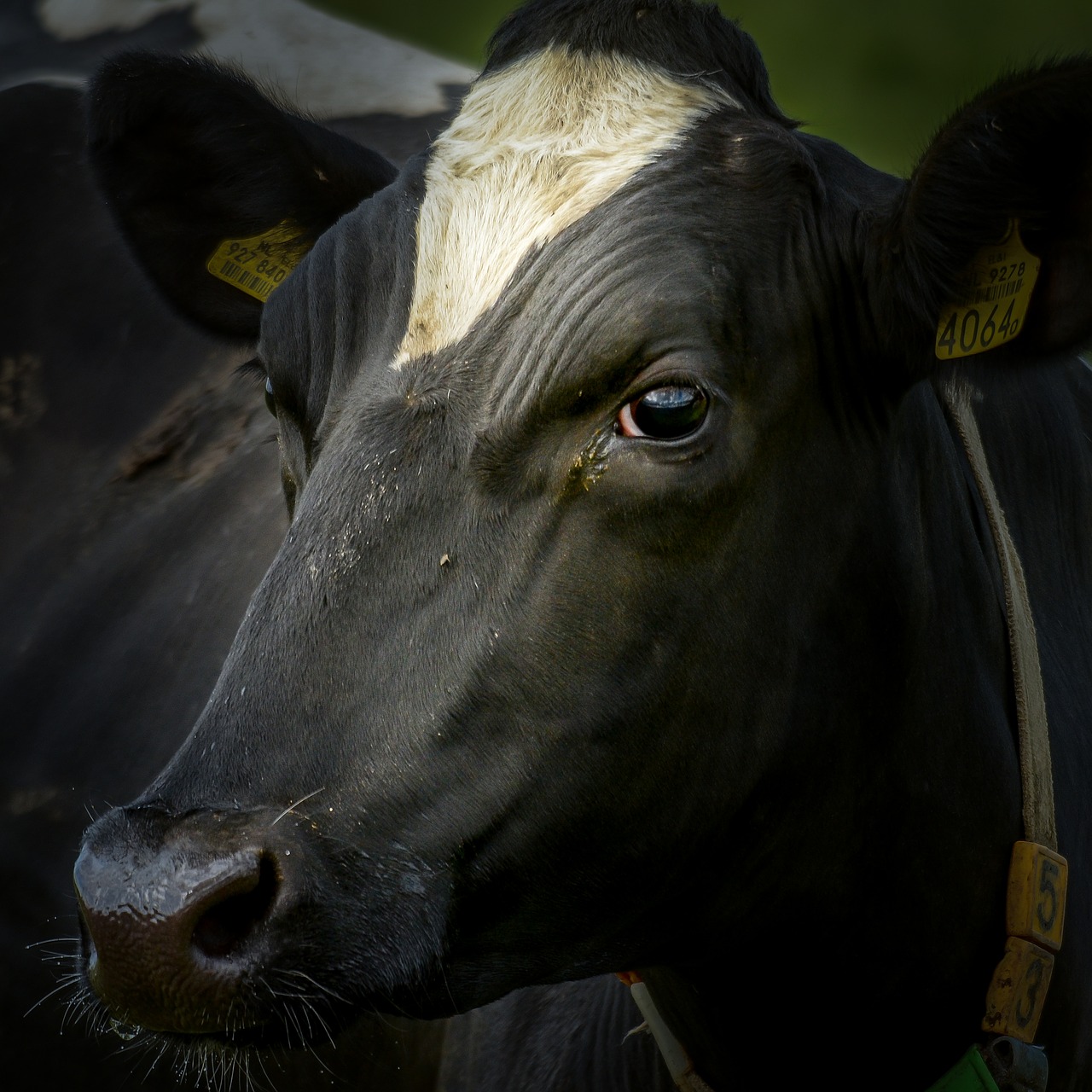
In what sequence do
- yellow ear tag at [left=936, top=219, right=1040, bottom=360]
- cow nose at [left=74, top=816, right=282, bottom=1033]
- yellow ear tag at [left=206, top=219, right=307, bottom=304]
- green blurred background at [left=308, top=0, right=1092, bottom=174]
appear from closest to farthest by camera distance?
1. cow nose at [left=74, top=816, right=282, bottom=1033]
2. yellow ear tag at [left=936, top=219, right=1040, bottom=360]
3. yellow ear tag at [left=206, top=219, right=307, bottom=304]
4. green blurred background at [left=308, top=0, right=1092, bottom=174]

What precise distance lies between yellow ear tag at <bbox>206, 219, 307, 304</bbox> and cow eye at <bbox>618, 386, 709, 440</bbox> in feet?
3.54

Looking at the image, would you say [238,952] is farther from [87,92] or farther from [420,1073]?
[87,92]

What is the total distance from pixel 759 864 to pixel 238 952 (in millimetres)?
717

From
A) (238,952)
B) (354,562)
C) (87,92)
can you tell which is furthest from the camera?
(87,92)

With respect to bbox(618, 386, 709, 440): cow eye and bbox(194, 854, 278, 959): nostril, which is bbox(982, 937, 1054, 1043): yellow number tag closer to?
bbox(618, 386, 709, 440): cow eye

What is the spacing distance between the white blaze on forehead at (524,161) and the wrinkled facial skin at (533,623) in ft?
0.10

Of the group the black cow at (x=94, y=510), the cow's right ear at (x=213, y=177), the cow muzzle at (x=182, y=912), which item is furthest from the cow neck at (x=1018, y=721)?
the cow's right ear at (x=213, y=177)

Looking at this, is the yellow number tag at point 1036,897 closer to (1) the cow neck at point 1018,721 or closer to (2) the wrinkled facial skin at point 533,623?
(1) the cow neck at point 1018,721

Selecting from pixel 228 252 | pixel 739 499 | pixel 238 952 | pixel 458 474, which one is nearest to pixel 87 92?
pixel 228 252

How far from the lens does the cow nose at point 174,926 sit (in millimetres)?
1479

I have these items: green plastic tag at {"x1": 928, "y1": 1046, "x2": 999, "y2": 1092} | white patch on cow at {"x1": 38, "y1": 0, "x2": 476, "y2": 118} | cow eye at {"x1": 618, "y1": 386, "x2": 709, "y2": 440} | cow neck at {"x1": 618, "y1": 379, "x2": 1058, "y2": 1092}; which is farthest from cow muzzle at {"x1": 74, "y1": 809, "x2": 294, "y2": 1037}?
white patch on cow at {"x1": 38, "y1": 0, "x2": 476, "y2": 118}

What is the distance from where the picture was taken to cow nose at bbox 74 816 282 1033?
148 cm

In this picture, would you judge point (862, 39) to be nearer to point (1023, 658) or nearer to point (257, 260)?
point (257, 260)

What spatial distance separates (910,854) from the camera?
2006mm
